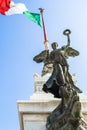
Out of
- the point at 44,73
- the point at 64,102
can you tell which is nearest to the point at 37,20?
the point at 44,73

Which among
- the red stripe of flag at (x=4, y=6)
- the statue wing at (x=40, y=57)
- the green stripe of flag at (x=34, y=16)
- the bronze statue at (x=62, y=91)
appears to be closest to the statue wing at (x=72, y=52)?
the bronze statue at (x=62, y=91)

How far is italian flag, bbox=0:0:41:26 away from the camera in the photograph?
24.8 m

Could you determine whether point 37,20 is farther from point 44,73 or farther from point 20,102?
point 20,102

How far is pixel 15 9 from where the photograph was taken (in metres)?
25.6

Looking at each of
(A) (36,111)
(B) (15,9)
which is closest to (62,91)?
(A) (36,111)

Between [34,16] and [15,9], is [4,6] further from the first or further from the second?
[34,16]

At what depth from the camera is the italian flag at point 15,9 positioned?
81.3 feet

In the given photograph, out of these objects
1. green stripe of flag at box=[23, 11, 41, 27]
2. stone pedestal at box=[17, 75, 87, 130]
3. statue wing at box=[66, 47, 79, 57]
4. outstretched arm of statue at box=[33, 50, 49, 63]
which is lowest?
stone pedestal at box=[17, 75, 87, 130]

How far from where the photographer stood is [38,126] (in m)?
15.5

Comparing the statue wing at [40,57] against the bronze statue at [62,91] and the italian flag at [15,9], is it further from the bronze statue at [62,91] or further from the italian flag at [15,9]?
the italian flag at [15,9]

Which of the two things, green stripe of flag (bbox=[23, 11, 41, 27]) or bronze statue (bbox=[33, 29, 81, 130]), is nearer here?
bronze statue (bbox=[33, 29, 81, 130])

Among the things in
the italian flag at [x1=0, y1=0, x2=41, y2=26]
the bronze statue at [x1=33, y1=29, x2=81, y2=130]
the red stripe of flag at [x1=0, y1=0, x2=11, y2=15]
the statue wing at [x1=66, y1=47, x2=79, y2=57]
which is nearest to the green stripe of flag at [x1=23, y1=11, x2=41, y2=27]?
the italian flag at [x1=0, y1=0, x2=41, y2=26]

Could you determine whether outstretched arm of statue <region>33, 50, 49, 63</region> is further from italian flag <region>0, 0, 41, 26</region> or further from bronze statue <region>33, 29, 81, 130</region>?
italian flag <region>0, 0, 41, 26</region>

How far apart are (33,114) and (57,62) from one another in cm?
211
